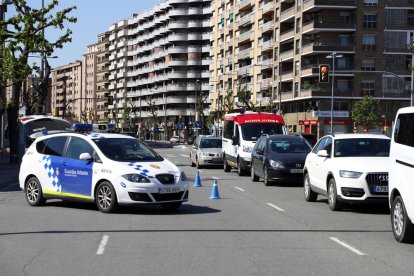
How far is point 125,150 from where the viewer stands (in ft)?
47.3

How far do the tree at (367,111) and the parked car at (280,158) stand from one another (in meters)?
51.8

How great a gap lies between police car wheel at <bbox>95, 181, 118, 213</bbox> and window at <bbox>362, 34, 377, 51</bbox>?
6991 centimetres

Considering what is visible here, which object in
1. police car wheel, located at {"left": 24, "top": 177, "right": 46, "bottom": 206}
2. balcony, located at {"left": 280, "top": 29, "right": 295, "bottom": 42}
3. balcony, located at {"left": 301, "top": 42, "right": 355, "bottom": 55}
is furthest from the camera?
balcony, located at {"left": 280, "top": 29, "right": 295, "bottom": 42}

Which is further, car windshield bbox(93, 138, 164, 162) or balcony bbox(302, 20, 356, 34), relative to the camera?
balcony bbox(302, 20, 356, 34)

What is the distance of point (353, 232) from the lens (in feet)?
37.7

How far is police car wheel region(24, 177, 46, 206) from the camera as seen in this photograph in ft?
49.8

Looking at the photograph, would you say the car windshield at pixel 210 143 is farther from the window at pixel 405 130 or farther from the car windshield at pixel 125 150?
the window at pixel 405 130

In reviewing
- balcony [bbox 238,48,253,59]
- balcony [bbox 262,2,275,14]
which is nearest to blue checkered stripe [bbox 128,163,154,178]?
balcony [bbox 262,2,275,14]

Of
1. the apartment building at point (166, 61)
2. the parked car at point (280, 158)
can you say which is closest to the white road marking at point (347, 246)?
the parked car at point (280, 158)

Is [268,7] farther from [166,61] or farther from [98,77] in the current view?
[98,77]

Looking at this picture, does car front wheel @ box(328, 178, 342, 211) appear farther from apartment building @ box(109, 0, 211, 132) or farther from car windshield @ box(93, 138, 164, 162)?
apartment building @ box(109, 0, 211, 132)

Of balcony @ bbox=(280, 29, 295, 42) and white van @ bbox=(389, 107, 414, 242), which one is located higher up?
balcony @ bbox=(280, 29, 295, 42)

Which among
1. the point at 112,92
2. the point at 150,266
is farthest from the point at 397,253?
the point at 112,92

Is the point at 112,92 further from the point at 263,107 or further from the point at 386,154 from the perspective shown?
the point at 386,154
